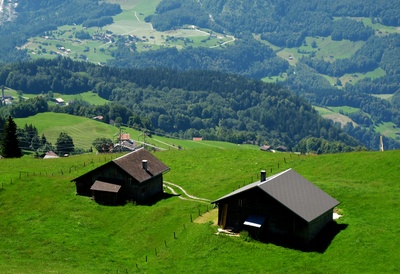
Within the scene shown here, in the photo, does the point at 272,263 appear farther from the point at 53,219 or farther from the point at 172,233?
the point at 53,219

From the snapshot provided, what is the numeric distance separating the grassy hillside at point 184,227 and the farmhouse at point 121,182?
6.13 feet

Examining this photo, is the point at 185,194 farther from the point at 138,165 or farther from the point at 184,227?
the point at 184,227

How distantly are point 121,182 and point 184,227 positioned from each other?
53.9 ft

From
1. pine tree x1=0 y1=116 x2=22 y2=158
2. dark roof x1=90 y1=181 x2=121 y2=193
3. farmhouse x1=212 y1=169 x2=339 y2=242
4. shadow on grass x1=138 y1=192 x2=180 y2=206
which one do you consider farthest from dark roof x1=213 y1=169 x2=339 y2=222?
pine tree x1=0 y1=116 x2=22 y2=158

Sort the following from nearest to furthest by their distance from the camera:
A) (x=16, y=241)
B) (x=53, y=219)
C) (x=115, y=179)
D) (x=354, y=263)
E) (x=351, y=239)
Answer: (x=354, y=263) → (x=351, y=239) → (x=16, y=241) → (x=53, y=219) → (x=115, y=179)

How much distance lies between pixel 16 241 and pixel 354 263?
1450 inches

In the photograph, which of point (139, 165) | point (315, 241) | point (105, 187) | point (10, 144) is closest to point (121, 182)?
point (105, 187)

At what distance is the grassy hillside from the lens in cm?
6894

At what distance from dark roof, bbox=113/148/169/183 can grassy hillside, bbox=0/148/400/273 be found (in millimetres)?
4217

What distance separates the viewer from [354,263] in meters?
67.0

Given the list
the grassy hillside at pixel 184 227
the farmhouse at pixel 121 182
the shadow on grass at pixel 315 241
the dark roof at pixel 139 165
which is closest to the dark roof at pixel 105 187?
the farmhouse at pixel 121 182

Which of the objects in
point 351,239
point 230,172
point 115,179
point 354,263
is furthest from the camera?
point 230,172

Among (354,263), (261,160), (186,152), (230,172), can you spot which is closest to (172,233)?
(354,263)

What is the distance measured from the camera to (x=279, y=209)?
75.2 meters
